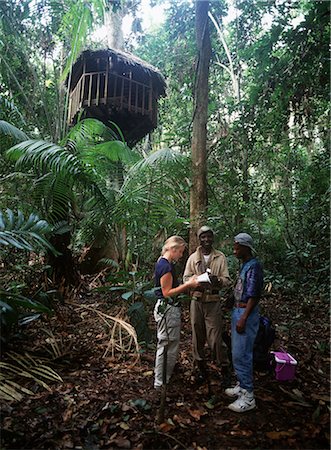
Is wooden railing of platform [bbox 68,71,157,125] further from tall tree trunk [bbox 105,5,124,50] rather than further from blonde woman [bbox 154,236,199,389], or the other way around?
blonde woman [bbox 154,236,199,389]

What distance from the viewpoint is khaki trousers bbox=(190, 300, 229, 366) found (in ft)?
11.1

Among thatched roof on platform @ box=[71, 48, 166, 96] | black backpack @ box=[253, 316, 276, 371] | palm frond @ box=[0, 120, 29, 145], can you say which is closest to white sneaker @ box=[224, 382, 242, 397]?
black backpack @ box=[253, 316, 276, 371]

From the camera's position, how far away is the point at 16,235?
314 centimetres

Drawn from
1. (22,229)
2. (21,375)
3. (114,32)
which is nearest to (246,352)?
(21,375)

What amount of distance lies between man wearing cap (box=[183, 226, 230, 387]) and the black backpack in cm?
34

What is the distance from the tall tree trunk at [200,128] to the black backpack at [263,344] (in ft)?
5.72

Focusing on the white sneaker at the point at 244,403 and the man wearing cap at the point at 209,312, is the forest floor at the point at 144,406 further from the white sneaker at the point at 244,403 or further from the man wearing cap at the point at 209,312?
the man wearing cap at the point at 209,312

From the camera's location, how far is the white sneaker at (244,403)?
274 centimetres

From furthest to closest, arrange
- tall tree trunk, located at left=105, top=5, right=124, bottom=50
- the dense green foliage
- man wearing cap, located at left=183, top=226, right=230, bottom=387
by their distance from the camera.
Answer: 1. tall tree trunk, located at left=105, top=5, right=124, bottom=50
2. the dense green foliage
3. man wearing cap, located at left=183, top=226, right=230, bottom=387

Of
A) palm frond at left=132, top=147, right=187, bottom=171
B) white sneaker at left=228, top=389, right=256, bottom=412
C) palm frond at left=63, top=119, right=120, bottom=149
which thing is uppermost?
palm frond at left=63, top=119, right=120, bottom=149

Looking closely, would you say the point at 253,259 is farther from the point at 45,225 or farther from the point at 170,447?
the point at 45,225

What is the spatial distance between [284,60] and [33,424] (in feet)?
15.3

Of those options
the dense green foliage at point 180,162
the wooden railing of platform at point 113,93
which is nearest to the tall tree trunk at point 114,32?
the dense green foliage at point 180,162

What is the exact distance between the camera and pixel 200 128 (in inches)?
199
